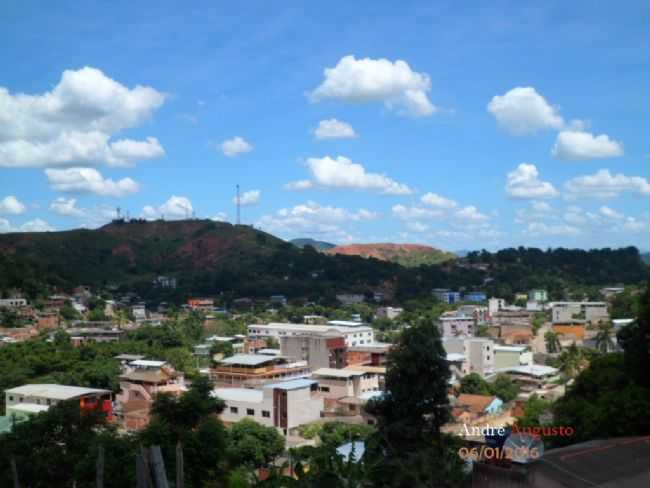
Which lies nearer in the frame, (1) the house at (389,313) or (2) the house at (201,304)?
(1) the house at (389,313)

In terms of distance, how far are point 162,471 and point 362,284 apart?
7777 cm

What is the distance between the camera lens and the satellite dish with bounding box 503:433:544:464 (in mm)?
7984

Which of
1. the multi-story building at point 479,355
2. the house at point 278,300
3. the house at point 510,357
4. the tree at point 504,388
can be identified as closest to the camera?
the tree at point 504,388

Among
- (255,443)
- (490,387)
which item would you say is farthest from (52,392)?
(490,387)

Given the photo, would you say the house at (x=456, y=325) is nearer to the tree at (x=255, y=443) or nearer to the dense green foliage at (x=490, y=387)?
the dense green foliage at (x=490, y=387)

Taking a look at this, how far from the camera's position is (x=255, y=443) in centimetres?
1884

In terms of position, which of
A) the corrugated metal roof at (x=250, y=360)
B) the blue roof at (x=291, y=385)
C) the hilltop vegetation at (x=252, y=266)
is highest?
the hilltop vegetation at (x=252, y=266)

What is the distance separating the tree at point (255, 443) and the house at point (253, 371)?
9485 mm

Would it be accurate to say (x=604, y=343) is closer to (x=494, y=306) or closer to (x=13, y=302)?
(x=494, y=306)


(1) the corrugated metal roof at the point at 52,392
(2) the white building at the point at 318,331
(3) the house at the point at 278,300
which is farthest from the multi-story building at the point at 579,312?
(1) the corrugated metal roof at the point at 52,392

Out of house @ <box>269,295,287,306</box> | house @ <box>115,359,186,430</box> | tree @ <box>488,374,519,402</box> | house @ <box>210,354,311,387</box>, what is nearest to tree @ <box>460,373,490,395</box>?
tree @ <box>488,374,519,402</box>

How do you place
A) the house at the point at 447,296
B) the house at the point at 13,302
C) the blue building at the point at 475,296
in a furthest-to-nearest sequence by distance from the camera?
the blue building at the point at 475,296
the house at the point at 447,296
the house at the point at 13,302

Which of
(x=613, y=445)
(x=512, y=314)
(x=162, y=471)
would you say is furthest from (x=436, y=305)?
(x=162, y=471)

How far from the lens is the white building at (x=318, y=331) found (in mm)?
42281
